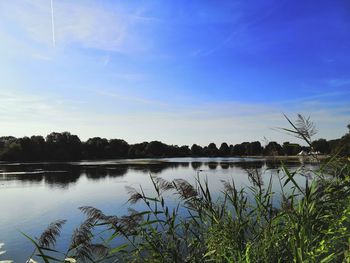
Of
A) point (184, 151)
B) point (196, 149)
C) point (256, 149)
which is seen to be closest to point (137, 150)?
point (184, 151)

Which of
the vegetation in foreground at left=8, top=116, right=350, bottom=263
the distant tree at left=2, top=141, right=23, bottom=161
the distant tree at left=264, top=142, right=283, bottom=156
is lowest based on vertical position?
the vegetation in foreground at left=8, top=116, right=350, bottom=263

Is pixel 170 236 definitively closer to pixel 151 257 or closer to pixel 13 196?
pixel 151 257

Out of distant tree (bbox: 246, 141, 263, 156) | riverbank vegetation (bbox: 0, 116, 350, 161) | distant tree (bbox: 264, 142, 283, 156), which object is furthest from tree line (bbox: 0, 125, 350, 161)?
distant tree (bbox: 264, 142, 283, 156)

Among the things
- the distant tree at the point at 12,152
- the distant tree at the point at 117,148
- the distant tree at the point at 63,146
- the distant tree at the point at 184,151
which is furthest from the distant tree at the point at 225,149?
the distant tree at the point at 12,152

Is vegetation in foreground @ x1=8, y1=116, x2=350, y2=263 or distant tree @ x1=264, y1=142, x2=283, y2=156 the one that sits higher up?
distant tree @ x1=264, y1=142, x2=283, y2=156

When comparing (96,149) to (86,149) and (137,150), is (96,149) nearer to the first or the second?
(86,149)

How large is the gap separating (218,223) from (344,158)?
6.90 feet

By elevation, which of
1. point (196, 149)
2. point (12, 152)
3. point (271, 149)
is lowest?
point (271, 149)

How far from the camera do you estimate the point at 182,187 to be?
17.6 feet

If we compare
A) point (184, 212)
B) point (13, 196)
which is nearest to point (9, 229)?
point (184, 212)

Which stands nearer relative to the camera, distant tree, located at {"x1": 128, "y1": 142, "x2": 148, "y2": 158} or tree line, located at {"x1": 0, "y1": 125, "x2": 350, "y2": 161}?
tree line, located at {"x1": 0, "y1": 125, "x2": 350, "y2": 161}

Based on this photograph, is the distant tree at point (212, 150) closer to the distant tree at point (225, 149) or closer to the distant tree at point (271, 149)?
the distant tree at point (225, 149)

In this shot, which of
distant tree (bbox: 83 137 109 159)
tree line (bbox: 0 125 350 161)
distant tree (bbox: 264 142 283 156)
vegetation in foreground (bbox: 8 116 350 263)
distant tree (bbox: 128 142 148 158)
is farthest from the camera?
distant tree (bbox: 128 142 148 158)

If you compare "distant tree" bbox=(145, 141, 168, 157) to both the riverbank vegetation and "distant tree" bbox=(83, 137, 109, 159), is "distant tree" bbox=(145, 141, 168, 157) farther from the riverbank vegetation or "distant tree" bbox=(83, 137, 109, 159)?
"distant tree" bbox=(83, 137, 109, 159)
